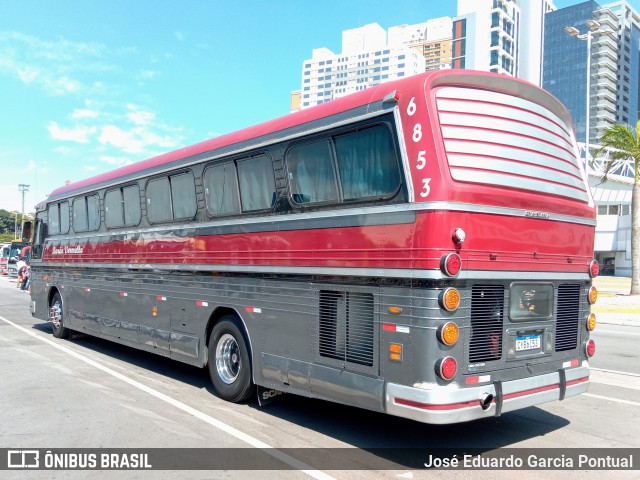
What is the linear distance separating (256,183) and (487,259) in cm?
306

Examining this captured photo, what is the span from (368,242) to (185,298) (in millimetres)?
3841

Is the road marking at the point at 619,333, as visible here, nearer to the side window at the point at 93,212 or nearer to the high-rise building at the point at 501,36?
the side window at the point at 93,212

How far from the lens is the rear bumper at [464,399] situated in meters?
4.71

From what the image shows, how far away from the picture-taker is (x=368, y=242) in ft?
17.5

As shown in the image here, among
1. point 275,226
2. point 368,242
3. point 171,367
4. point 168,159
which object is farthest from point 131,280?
point 368,242

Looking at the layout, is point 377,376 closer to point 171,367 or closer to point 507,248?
point 507,248

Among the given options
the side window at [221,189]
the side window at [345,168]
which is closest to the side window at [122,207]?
the side window at [221,189]

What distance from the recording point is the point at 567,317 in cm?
604

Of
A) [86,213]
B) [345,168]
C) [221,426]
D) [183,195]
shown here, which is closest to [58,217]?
[86,213]

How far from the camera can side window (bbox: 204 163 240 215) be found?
288 inches

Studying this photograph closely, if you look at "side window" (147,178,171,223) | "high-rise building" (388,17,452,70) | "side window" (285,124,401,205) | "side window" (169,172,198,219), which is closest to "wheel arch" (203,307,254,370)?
"side window" (169,172,198,219)

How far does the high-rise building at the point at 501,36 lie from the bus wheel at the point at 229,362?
393ft

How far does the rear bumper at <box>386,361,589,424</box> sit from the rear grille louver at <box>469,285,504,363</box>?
28 centimetres

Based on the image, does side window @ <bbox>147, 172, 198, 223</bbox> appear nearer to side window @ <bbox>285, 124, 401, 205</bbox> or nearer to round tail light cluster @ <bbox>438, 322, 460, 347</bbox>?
side window @ <bbox>285, 124, 401, 205</bbox>
